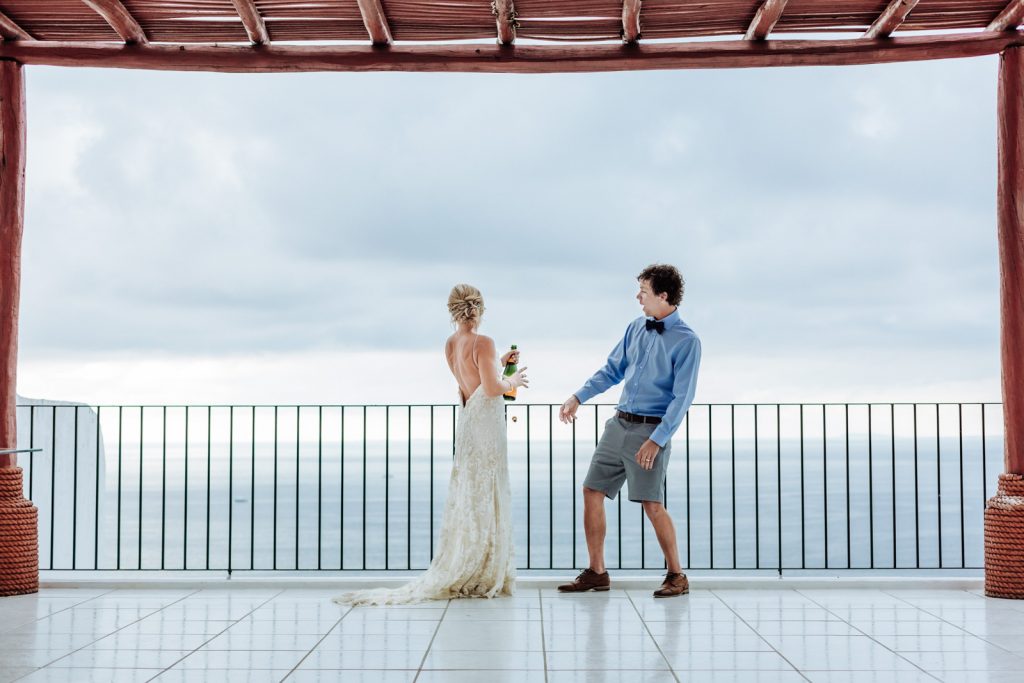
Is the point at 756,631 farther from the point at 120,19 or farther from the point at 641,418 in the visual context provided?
the point at 120,19

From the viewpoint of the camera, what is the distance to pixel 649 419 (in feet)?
15.8

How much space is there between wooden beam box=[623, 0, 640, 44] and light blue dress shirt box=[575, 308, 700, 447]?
1.30 meters

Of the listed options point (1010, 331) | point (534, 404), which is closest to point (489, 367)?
point (534, 404)

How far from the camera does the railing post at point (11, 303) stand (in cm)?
491

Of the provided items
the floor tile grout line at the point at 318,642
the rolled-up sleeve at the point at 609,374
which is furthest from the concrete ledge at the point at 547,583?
the rolled-up sleeve at the point at 609,374

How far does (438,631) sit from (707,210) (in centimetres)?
4077

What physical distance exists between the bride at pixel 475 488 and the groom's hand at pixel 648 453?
2.06 ft

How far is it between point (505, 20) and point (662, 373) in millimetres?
1755

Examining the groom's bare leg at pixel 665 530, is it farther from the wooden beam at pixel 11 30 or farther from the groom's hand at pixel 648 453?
the wooden beam at pixel 11 30

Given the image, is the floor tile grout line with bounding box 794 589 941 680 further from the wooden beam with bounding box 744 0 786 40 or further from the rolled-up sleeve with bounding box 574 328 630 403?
the wooden beam with bounding box 744 0 786 40

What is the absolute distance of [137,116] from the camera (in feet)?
156

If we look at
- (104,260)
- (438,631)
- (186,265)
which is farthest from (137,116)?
(438,631)

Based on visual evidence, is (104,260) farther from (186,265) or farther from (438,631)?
(438,631)

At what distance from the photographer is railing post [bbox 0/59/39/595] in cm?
491
